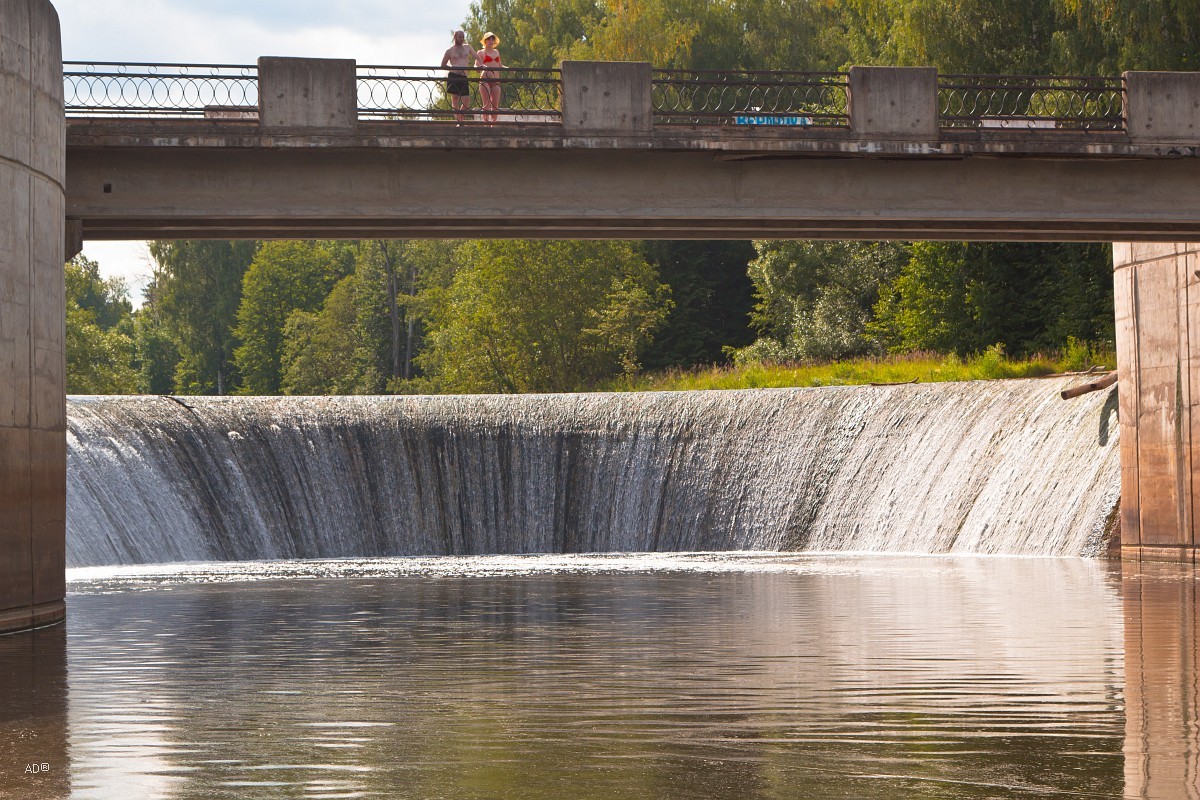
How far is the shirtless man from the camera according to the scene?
24.2 m

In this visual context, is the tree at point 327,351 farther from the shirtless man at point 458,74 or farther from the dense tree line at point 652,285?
the shirtless man at point 458,74

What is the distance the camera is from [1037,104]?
128ft

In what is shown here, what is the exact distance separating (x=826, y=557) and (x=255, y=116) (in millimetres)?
15384

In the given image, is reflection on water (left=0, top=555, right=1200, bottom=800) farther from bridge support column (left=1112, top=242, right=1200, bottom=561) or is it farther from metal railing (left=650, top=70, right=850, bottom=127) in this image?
bridge support column (left=1112, top=242, right=1200, bottom=561)

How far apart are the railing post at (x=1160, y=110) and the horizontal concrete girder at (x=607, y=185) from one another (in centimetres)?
31

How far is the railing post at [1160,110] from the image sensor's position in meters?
24.0

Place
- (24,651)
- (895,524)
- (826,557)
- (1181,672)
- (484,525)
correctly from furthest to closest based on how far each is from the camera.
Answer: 1. (484,525)
2. (895,524)
3. (826,557)
4. (24,651)
5. (1181,672)

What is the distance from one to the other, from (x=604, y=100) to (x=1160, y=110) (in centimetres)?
767

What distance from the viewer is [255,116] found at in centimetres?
2284

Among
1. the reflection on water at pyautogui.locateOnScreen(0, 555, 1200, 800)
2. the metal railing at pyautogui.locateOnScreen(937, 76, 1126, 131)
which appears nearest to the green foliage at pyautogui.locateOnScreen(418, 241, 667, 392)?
the metal railing at pyautogui.locateOnScreen(937, 76, 1126, 131)

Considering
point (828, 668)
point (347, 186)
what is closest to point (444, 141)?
point (347, 186)

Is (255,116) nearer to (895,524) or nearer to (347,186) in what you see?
(347,186)

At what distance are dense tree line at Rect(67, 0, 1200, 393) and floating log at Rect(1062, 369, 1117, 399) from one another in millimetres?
10373

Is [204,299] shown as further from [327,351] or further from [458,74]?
[458,74]
